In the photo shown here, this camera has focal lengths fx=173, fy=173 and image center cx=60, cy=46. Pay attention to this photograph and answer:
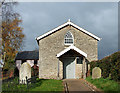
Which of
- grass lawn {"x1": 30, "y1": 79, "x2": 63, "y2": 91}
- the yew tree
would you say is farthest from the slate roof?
grass lawn {"x1": 30, "y1": 79, "x2": 63, "y2": 91}

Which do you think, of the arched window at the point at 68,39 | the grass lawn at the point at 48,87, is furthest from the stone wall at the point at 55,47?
the grass lawn at the point at 48,87

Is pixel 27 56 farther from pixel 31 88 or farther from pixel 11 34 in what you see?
pixel 31 88

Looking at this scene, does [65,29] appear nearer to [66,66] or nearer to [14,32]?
[66,66]

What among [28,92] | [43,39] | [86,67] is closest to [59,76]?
[86,67]

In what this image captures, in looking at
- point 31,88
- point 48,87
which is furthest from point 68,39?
point 31,88

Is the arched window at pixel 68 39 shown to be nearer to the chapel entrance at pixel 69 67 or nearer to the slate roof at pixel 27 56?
the chapel entrance at pixel 69 67

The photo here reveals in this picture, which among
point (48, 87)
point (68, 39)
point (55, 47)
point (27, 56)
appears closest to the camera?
point (48, 87)

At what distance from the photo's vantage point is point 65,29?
22406 millimetres

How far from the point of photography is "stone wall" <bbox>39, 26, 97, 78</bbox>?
21.8 metres

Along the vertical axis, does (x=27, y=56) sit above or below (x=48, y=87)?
above

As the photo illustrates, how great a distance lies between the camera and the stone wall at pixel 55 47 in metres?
21.8

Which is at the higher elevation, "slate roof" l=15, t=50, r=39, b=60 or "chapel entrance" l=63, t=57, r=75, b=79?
"slate roof" l=15, t=50, r=39, b=60

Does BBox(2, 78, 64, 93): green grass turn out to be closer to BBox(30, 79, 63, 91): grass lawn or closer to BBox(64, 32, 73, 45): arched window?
BBox(30, 79, 63, 91): grass lawn

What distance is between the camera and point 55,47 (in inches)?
870
